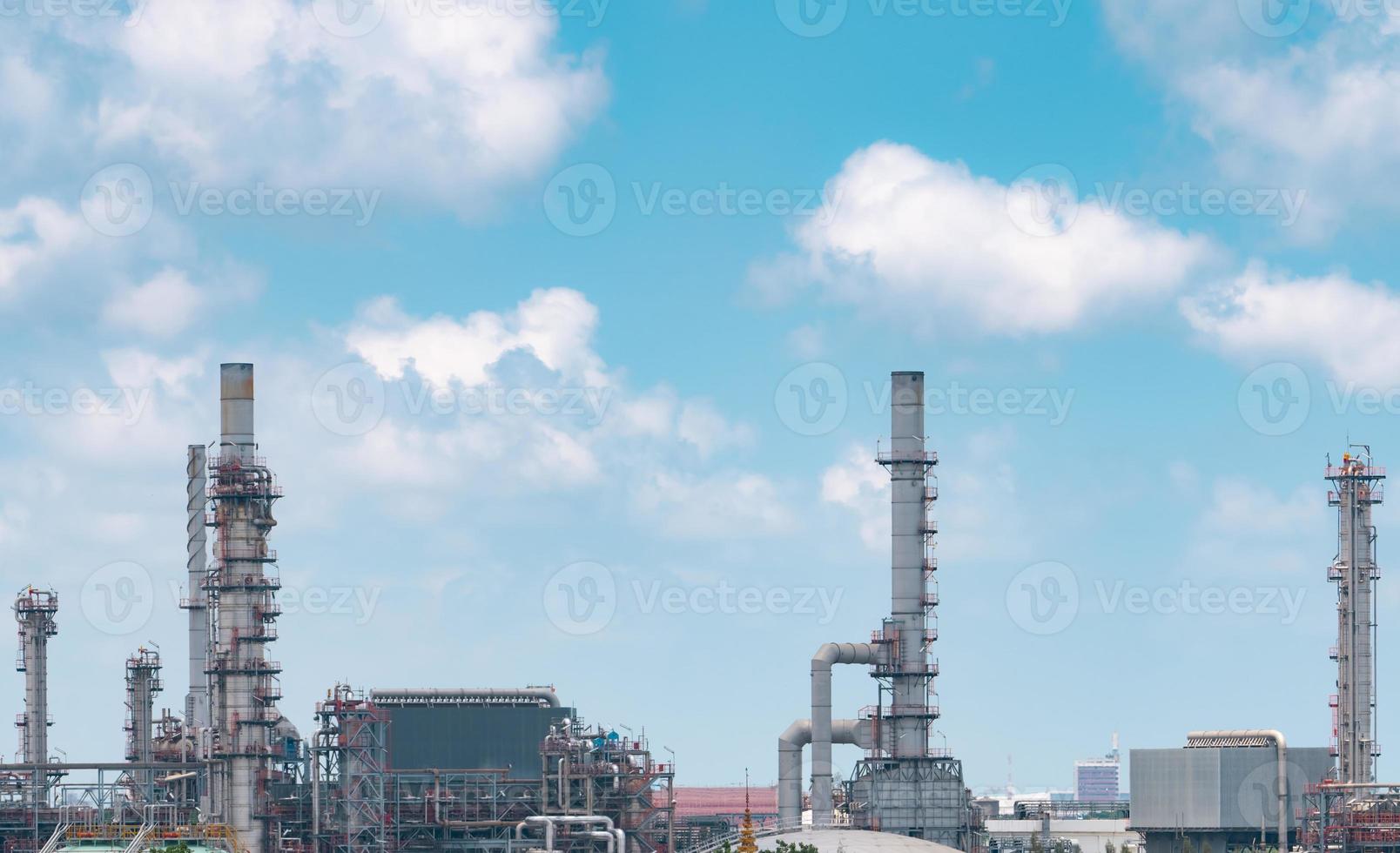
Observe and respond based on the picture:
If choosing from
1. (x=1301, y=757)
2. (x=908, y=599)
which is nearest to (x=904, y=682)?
(x=908, y=599)

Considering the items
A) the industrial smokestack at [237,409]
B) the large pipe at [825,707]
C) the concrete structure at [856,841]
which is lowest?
the concrete structure at [856,841]

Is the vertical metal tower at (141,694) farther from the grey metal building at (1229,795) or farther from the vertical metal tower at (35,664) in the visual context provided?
the grey metal building at (1229,795)

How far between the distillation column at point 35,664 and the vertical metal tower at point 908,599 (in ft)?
205

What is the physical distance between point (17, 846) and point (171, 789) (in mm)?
10176

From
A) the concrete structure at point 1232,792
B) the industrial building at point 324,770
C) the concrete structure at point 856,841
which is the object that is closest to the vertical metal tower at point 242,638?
the industrial building at point 324,770

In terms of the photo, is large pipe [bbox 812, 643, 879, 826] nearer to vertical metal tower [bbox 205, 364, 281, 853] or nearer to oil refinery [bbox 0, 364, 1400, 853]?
oil refinery [bbox 0, 364, 1400, 853]

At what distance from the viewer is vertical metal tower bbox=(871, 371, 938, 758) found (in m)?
128

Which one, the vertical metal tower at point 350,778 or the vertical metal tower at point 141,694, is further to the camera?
the vertical metal tower at point 141,694

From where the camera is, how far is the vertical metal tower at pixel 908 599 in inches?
5039

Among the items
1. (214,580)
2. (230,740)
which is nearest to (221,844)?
(230,740)

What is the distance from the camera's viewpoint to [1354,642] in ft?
427

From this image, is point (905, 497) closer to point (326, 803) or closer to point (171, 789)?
point (326, 803)

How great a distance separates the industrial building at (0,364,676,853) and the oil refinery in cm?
14

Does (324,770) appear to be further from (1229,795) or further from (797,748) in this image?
(1229,795)
